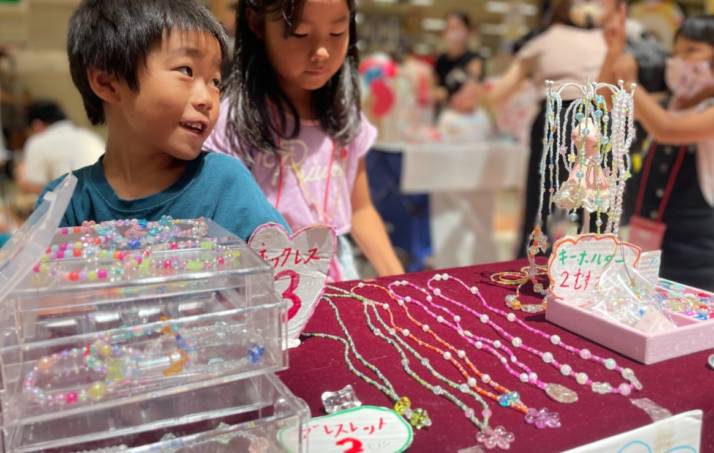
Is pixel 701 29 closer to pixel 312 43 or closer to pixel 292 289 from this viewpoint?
pixel 312 43

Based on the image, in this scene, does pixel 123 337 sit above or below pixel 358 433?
above

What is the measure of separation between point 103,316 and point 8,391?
0.31ft

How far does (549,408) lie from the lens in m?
0.68

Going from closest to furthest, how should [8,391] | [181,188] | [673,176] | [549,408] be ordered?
[8,391] → [549,408] → [181,188] → [673,176]

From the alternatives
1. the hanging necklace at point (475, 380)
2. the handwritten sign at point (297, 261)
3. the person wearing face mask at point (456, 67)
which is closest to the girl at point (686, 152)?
the hanging necklace at point (475, 380)

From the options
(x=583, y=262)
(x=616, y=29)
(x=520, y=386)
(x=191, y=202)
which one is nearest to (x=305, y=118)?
(x=191, y=202)

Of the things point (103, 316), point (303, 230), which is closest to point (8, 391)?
point (103, 316)

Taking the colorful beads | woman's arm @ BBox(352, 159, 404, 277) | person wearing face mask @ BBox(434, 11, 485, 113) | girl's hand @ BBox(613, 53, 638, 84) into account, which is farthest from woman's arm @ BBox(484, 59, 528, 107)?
the colorful beads

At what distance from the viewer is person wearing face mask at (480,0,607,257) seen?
92.3 inches

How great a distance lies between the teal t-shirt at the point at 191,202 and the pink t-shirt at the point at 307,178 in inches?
11.9

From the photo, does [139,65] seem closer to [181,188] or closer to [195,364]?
[181,188]

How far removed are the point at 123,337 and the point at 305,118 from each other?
28.0 inches

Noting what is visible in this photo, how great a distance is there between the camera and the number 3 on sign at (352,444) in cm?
61

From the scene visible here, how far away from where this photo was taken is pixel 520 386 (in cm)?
73
